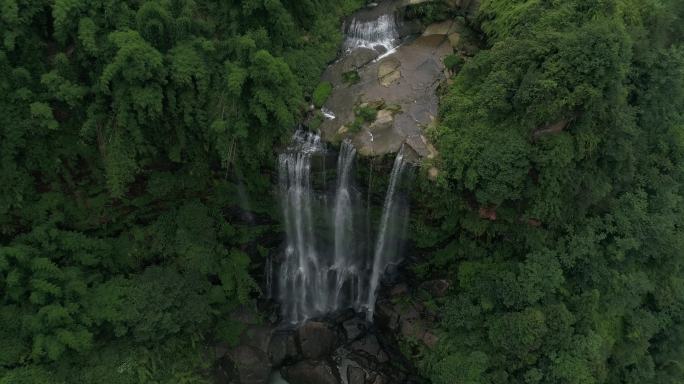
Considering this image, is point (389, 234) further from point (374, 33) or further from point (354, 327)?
point (374, 33)

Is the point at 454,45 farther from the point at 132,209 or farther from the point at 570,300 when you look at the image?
the point at 132,209

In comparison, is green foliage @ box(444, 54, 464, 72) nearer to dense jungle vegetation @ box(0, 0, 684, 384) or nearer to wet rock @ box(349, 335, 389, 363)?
dense jungle vegetation @ box(0, 0, 684, 384)

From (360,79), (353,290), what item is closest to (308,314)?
(353,290)

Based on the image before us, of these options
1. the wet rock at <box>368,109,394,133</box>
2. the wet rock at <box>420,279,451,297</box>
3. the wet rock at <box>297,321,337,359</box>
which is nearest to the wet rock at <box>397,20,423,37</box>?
the wet rock at <box>368,109,394,133</box>

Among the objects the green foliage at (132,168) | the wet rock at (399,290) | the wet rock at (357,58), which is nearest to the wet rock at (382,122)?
the green foliage at (132,168)

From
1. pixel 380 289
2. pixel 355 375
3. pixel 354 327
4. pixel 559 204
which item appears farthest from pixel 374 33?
pixel 355 375

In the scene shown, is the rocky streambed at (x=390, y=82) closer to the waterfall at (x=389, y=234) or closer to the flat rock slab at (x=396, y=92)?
the flat rock slab at (x=396, y=92)
